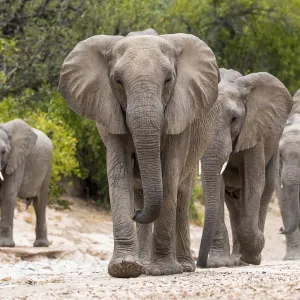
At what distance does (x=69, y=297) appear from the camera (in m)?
6.54

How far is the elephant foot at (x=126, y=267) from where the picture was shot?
7934 mm

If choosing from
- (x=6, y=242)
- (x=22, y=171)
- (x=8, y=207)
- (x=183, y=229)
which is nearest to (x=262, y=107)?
(x=183, y=229)

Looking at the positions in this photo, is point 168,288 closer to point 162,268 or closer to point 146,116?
point 146,116

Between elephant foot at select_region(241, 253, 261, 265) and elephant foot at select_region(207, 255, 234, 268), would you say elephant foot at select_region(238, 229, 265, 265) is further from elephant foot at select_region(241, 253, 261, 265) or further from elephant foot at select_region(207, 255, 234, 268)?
elephant foot at select_region(207, 255, 234, 268)

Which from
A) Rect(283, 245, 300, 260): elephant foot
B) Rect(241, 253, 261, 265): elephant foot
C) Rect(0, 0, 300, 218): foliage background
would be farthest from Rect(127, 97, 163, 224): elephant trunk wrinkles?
Rect(0, 0, 300, 218): foliage background

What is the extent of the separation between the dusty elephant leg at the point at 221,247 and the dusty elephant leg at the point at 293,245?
3.42 m

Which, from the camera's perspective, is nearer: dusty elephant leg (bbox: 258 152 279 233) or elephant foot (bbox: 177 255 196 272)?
elephant foot (bbox: 177 255 196 272)

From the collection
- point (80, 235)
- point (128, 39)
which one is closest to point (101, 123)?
point (128, 39)

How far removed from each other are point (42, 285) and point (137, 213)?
0.89 m

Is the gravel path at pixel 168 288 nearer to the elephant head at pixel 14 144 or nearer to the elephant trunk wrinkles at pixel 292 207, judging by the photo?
the elephant trunk wrinkles at pixel 292 207

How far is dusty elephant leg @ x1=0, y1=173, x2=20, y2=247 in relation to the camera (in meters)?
14.2

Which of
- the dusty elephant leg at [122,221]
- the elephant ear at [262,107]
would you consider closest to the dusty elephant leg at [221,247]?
the elephant ear at [262,107]

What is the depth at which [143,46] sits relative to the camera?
8242mm

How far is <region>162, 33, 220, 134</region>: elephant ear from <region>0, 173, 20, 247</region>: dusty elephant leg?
5.80m
